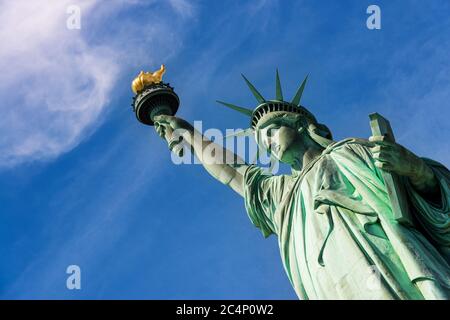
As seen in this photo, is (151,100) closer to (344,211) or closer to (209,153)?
(209,153)

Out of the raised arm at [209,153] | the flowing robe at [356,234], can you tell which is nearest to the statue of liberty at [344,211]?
the flowing robe at [356,234]

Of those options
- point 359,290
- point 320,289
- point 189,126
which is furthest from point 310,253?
point 189,126

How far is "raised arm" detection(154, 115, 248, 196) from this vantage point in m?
14.6

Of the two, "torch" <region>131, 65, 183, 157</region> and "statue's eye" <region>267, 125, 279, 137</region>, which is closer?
"statue's eye" <region>267, 125, 279, 137</region>

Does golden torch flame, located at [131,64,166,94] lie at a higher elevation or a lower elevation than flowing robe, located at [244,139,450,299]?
higher

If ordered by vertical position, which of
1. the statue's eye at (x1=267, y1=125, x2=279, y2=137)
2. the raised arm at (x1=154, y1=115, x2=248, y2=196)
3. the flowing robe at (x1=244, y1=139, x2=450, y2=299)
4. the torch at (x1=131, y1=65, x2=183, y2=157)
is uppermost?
the torch at (x1=131, y1=65, x2=183, y2=157)

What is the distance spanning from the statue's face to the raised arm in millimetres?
1061

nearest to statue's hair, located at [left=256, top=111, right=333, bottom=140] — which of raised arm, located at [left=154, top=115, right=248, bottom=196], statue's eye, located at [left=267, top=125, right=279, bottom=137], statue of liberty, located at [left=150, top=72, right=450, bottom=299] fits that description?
statue of liberty, located at [left=150, top=72, right=450, bottom=299]

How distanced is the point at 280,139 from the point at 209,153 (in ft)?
8.16

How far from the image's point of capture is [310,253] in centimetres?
1155

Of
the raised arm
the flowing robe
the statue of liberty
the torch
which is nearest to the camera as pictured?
the flowing robe

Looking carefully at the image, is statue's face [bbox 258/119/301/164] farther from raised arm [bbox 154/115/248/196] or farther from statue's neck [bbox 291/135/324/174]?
raised arm [bbox 154/115/248/196]

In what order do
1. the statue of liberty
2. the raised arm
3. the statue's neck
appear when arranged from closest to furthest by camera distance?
the statue of liberty < the statue's neck < the raised arm
